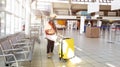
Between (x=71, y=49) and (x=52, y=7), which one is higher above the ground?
(x=52, y=7)

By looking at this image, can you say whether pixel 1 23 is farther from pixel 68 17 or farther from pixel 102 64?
pixel 68 17

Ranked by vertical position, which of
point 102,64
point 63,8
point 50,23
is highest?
point 63,8

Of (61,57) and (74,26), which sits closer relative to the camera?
(61,57)

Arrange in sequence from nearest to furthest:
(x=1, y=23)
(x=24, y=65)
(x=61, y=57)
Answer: (x=24, y=65) < (x=61, y=57) < (x=1, y=23)

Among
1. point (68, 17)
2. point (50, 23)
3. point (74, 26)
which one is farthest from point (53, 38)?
point (74, 26)

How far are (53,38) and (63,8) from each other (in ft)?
120

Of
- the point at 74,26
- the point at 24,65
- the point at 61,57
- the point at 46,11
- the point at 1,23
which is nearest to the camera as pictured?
the point at 24,65

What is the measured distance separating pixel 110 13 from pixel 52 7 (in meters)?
12.8

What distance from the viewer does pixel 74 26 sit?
4562 centimetres

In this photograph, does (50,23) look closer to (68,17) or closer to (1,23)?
(1,23)

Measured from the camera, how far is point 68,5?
4322 cm

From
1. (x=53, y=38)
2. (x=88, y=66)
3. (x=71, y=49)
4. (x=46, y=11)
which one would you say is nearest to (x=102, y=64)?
(x=88, y=66)

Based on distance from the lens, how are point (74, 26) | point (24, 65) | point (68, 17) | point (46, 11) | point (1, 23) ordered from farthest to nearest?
point (46, 11) → point (74, 26) → point (68, 17) → point (1, 23) → point (24, 65)

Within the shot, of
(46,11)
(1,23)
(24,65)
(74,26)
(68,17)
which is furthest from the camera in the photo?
(46,11)
